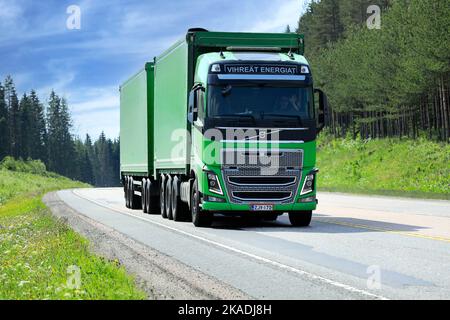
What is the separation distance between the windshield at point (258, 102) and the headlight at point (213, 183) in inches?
50.4

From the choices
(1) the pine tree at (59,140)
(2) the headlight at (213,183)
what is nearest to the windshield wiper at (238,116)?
(2) the headlight at (213,183)

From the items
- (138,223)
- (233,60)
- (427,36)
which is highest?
(427,36)

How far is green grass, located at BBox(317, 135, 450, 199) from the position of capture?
4278 centimetres

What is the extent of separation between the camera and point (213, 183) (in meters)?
17.0

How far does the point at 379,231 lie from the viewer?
16.1 metres

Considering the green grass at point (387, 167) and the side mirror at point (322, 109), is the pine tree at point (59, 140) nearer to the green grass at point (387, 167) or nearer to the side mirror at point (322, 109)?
the green grass at point (387, 167)

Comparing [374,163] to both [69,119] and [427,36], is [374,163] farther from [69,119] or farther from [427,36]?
[69,119]

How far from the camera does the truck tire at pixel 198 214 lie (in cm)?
1783

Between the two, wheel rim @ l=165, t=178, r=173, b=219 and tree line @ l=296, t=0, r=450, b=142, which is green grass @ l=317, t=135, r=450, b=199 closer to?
tree line @ l=296, t=0, r=450, b=142

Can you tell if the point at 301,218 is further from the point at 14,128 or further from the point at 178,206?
the point at 14,128

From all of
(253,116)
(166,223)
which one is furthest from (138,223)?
(253,116)

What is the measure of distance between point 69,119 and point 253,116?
16860 centimetres

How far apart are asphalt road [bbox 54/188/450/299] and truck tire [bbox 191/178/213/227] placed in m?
0.22
